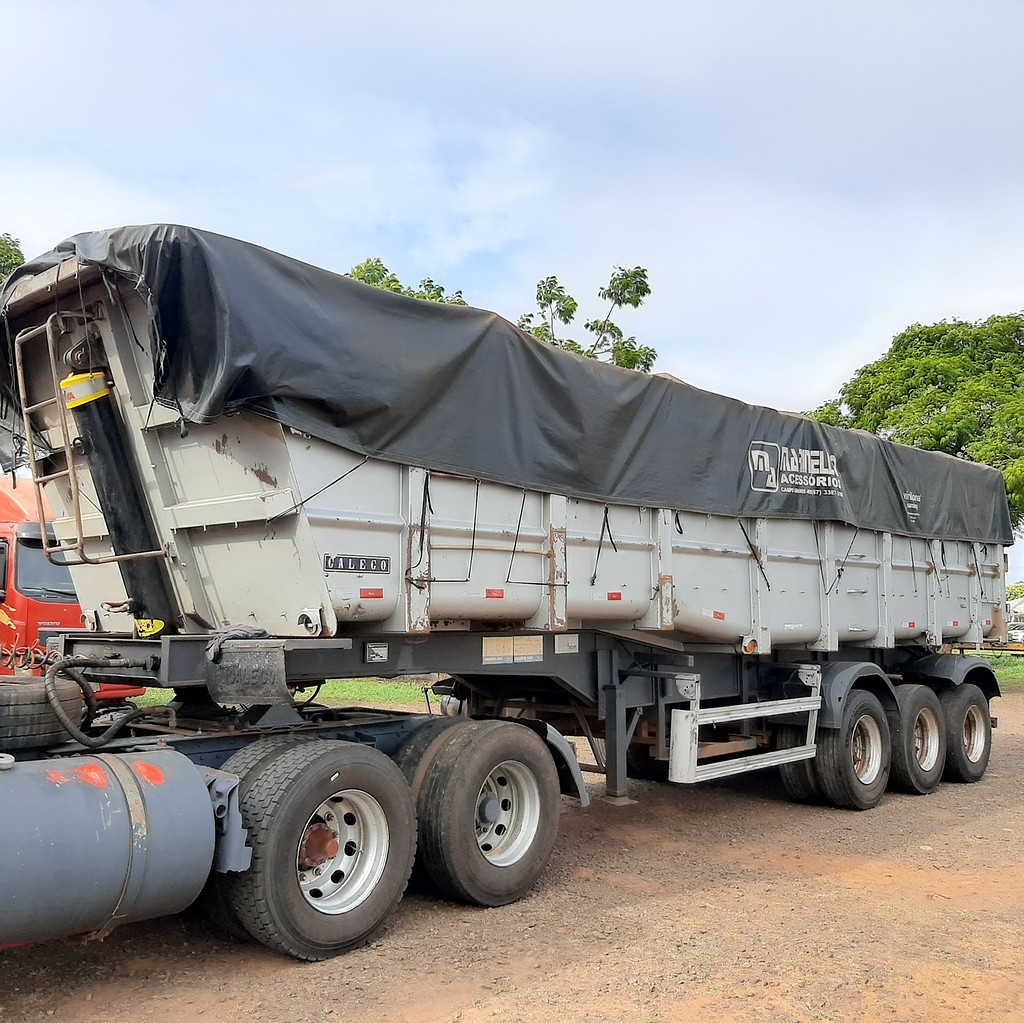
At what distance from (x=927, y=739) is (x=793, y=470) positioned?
146 inches

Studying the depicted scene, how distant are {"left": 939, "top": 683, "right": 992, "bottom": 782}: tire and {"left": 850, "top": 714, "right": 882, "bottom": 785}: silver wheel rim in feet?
5.46

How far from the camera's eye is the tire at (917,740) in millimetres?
10016

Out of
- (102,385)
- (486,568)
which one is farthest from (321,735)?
(102,385)

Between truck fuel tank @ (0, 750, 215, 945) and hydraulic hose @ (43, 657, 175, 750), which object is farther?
hydraulic hose @ (43, 657, 175, 750)

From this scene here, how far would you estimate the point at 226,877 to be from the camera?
16.2 ft

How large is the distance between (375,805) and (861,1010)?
2.54m

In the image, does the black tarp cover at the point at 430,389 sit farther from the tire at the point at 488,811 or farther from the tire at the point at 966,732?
the tire at the point at 966,732

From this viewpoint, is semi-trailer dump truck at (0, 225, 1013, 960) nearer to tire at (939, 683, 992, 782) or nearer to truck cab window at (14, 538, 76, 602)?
truck cab window at (14, 538, 76, 602)

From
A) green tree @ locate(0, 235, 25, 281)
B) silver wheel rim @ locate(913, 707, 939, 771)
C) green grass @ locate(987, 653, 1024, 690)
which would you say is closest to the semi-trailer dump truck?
silver wheel rim @ locate(913, 707, 939, 771)

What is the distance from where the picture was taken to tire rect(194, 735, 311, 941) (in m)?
4.95

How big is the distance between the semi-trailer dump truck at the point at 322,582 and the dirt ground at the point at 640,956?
32 centimetres

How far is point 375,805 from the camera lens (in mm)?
5371

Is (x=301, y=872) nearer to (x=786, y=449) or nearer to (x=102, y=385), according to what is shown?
(x=102, y=385)

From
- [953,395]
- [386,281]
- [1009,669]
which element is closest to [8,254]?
[386,281]
